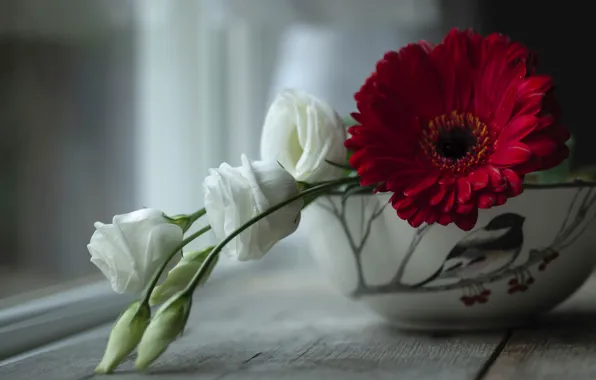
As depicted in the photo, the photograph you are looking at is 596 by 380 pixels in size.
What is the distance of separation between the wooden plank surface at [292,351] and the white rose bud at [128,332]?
0.08 feet

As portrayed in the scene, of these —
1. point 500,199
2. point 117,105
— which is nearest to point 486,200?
point 500,199

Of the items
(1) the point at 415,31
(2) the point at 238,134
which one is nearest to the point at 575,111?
(1) the point at 415,31

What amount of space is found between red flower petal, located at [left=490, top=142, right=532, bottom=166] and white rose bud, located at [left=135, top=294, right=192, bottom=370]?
210 mm

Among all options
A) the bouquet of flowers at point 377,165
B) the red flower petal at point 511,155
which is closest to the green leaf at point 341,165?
the bouquet of flowers at point 377,165

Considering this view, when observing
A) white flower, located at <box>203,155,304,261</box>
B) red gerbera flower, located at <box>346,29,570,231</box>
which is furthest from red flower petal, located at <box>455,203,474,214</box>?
white flower, located at <box>203,155,304,261</box>

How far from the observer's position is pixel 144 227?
499 mm

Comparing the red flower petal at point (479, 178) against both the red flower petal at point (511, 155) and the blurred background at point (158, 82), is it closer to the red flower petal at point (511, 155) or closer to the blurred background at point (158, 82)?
the red flower petal at point (511, 155)

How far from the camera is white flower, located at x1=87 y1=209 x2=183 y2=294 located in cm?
49

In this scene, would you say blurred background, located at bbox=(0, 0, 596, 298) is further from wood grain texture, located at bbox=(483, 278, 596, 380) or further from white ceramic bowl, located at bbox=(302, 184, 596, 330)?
wood grain texture, located at bbox=(483, 278, 596, 380)

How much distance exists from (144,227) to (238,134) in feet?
2.43

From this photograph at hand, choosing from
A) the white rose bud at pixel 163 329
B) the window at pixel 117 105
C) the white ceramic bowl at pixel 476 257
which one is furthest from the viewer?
the window at pixel 117 105

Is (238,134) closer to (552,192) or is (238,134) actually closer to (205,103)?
(205,103)

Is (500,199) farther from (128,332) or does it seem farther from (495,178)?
(128,332)

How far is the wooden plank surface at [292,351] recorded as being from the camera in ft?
1.66
